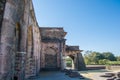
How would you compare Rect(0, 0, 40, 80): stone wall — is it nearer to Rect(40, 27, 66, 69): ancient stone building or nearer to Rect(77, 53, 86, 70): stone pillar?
Rect(40, 27, 66, 69): ancient stone building

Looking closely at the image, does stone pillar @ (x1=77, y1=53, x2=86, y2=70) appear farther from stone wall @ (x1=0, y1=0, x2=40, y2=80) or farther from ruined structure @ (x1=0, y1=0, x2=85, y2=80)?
stone wall @ (x1=0, y1=0, x2=40, y2=80)

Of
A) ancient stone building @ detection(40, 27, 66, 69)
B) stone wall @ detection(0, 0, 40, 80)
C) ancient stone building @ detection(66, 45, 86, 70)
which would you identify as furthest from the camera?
ancient stone building @ detection(66, 45, 86, 70)

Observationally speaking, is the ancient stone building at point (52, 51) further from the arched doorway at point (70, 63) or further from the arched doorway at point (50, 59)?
the arched doorway at point (70, 63)

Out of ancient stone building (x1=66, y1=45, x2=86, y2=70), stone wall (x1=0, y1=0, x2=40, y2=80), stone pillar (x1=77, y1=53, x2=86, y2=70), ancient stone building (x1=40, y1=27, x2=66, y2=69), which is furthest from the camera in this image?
stone pillar (x1=77, y1=53, x2=86, y2=70)

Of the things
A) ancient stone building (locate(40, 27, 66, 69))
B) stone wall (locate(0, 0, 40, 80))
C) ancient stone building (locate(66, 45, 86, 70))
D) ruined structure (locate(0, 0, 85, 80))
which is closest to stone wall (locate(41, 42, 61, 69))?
ancient stone building (locate(40, 27, 66, 69))

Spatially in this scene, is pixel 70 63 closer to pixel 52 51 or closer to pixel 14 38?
pixel 52 51

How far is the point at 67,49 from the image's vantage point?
90.6ft

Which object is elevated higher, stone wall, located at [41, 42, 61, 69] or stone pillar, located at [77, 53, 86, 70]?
stone wall, located at [41, 42, 61, 69]

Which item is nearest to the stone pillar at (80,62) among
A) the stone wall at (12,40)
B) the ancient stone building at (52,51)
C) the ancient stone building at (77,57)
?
the ancient stone building at (77,57)

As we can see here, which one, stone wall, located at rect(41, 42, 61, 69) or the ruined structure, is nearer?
the ruined structure

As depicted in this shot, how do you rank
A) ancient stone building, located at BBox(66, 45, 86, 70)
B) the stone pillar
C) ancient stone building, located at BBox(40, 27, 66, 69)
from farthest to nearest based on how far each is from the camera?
1. the stone pillar
2. ancient stone building, located at BBox(66, 45, 86, 70)
3. ancient stone building, located at BBox(40, 27, 66, 69)

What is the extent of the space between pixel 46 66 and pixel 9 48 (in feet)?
50.9

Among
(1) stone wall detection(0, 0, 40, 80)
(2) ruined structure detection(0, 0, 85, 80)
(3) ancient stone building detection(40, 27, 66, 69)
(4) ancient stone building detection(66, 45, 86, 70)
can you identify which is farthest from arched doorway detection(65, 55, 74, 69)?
(1) stone wall detection(0, 0, 40, 80)

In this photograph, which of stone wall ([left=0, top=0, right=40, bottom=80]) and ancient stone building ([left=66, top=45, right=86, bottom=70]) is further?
ancient stone building ([left=66, top=45, right=86, bottom=70])
